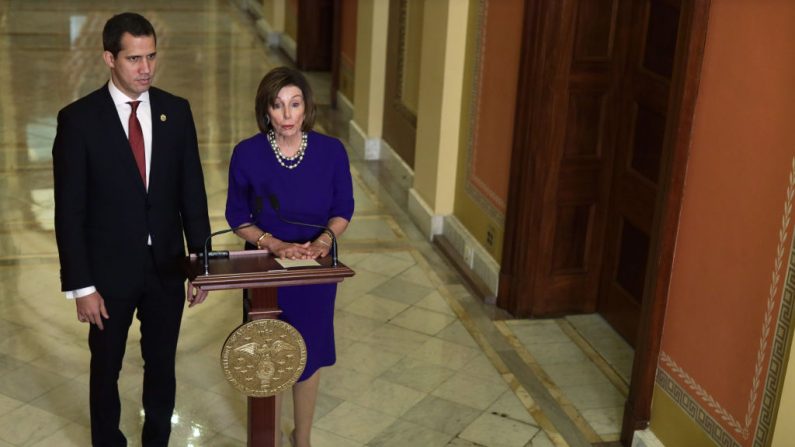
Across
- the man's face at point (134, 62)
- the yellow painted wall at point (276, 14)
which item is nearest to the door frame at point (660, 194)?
the man's face at point (134, 62)

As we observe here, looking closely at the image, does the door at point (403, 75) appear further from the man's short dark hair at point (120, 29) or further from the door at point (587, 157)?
the man's short dark hair at point (120, 29)

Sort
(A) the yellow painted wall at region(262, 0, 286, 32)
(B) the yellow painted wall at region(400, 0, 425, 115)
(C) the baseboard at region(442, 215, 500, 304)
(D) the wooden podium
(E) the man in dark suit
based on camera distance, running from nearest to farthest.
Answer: (D) the wooden podium < (E) the man in dark suit < (C) the baseboard at region(442, 215, 500, 304) < (B) the yellow painted wall at region(400, 0, 425, 115) < (A) the yellow painted wall at region(262, 0, 286, 32)

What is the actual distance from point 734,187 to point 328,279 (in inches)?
65.2

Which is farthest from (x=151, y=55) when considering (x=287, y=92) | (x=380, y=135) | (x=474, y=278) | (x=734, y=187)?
(x=380, y=135)

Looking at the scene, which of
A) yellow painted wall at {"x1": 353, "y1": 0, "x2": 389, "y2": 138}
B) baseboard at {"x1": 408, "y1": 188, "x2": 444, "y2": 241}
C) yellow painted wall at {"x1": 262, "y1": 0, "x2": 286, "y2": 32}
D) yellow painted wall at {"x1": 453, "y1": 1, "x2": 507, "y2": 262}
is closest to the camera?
yellow painted wall at {"x1": 453, "y1": 1, "x2": 507, "y2": 262}

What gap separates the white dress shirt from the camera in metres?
3.75

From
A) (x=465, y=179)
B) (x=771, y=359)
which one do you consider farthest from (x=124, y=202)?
(x=465, y=179)

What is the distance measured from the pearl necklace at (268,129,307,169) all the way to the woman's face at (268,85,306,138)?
4.3 inches

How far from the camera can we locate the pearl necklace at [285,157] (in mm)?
3855

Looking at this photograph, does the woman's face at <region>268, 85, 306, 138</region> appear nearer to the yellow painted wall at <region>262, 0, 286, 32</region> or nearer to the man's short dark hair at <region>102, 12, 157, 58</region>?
the man's short dark hair at <region>102, 12, 157, 58</region>

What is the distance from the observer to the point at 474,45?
681 cm

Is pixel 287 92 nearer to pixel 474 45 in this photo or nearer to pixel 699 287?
pixel 699 287

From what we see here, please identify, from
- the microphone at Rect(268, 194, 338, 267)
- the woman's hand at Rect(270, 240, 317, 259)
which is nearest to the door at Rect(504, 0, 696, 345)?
the microphone at Rect(268, 194, 338, 267)

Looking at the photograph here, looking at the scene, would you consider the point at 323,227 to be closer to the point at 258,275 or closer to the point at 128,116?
the point at 258,275
